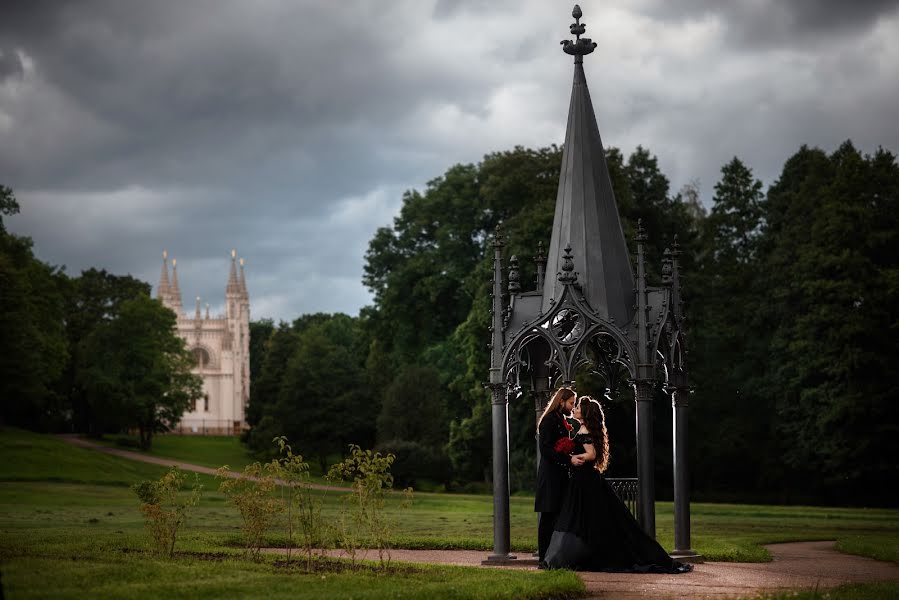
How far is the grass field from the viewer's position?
1221cm

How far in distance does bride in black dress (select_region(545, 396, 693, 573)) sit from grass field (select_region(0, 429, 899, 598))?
148 cm

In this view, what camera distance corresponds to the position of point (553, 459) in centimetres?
1590

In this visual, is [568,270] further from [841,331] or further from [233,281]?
[233,281]

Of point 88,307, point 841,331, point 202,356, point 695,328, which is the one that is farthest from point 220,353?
point 841,331

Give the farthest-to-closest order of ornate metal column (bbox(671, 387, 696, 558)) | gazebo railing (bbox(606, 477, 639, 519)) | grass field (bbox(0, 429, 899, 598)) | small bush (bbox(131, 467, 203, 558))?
gazebo railing (bbox(606, 477, 639, 519)) < ornate metal column (bbox(671, 387, 696, 558)) < small bush (bbox(131, 467, 203, 558)) < grass field (bbox(0, 429, 899, 598))

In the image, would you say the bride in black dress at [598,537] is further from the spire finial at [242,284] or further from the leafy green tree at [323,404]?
the spire finial at [242,284]

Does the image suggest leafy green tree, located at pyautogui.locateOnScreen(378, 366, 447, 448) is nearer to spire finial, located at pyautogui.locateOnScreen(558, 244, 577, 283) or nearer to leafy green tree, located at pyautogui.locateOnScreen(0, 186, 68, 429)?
leafy green tree, located at pyautogui.locateOnScreen(0, 186, 68, 429)

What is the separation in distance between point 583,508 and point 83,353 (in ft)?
220

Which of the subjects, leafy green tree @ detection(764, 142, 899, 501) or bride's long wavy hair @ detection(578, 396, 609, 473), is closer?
bride's long wavy hair @ detection(578, 396, 609, 473)

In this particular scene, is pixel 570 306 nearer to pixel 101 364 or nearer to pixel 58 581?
pixel 58 581

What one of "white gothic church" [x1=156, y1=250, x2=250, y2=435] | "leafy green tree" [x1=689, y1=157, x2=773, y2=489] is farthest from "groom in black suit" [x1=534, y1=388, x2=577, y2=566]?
"white gothic church" [x1=156, y1=250, x2=250, y2=435]

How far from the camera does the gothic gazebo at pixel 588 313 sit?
56.5 feet

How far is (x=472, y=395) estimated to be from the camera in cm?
4575

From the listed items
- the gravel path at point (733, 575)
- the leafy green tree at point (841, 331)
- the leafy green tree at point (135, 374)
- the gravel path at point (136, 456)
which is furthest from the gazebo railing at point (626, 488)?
the leafy green tree at point (135, 374)
